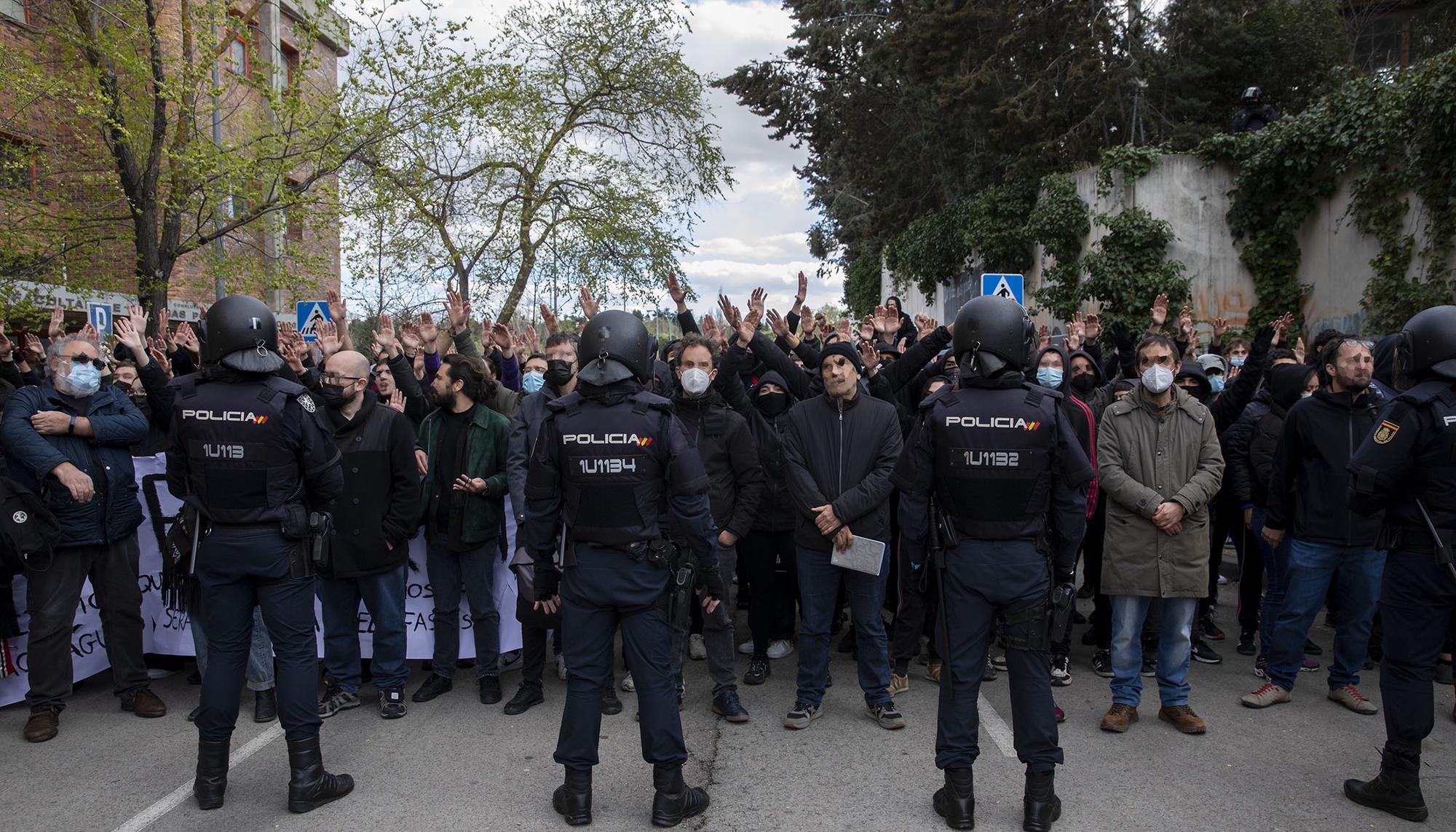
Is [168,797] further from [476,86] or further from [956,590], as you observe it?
[476,86]

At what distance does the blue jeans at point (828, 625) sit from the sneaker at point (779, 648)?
3.78 ft

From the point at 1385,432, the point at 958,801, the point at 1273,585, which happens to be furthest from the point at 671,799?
the point at 1273,585

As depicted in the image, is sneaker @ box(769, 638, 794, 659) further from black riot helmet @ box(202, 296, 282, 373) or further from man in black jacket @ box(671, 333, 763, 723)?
black riot helmet @ box(202, 296, 282, 373)

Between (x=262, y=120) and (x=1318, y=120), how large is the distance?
1638 cm

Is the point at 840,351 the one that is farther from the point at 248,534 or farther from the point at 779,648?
the point at 248,534

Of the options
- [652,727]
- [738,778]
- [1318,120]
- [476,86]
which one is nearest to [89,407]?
[652,727]

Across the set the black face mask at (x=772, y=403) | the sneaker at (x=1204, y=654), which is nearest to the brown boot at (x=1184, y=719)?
the sneaker at (x=1204, y=654)

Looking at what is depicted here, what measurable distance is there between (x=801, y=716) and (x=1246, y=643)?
11.3 feet

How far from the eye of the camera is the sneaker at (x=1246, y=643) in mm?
6426

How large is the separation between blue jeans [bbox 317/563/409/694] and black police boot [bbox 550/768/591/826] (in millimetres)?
1857

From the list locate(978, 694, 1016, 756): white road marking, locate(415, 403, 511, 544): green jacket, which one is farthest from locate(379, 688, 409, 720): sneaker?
locate(978, 694, 1016, 756): white road marking

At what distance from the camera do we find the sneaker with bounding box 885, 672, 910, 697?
5.68 m

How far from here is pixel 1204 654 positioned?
6270 mm

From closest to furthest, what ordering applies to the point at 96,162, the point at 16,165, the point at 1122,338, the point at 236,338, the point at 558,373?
the point at 236,338
the point at 558,373
the point at 1122,338
the point at 16,165
the point at 96,162
